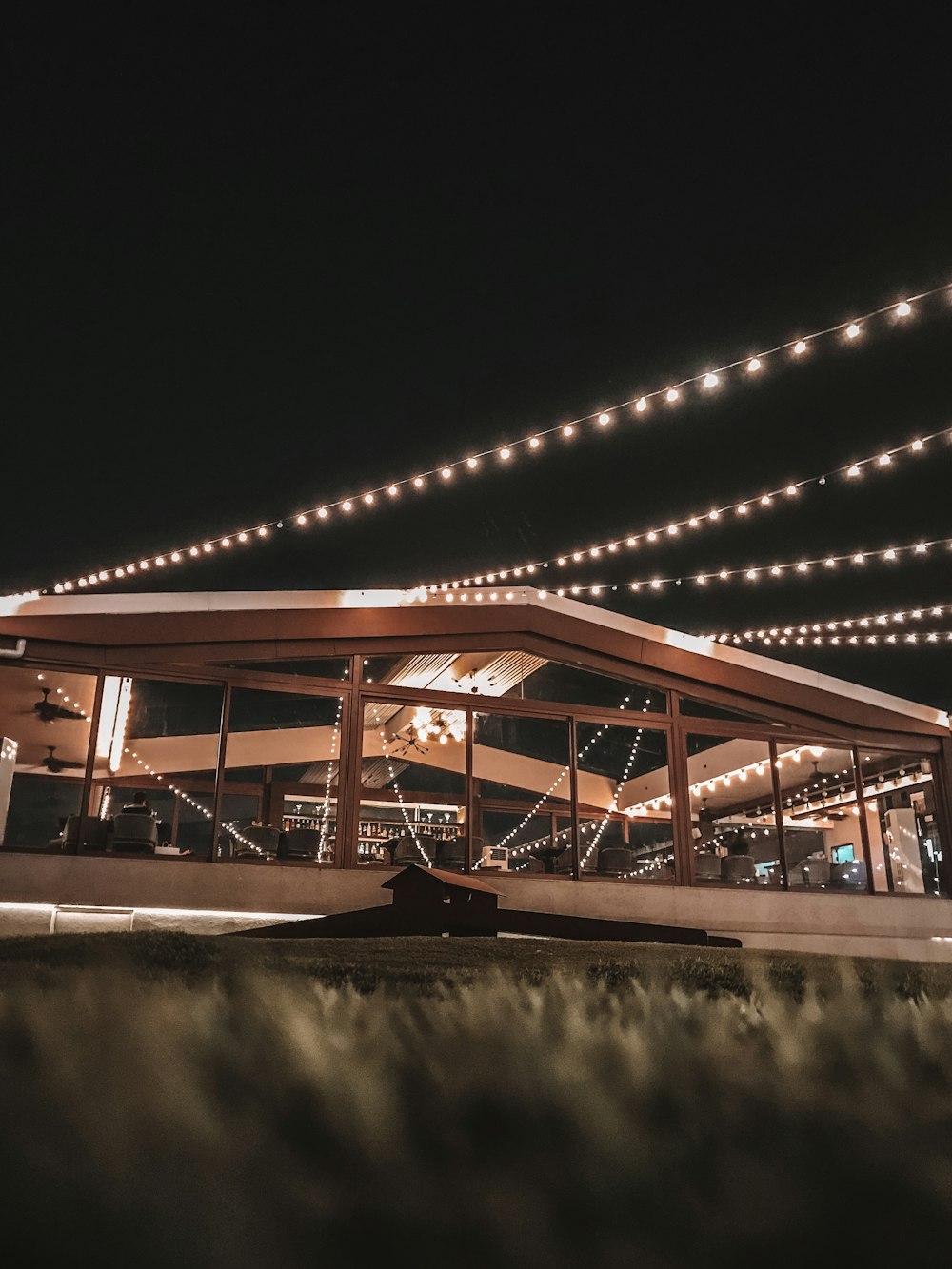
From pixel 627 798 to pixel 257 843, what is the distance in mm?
4269

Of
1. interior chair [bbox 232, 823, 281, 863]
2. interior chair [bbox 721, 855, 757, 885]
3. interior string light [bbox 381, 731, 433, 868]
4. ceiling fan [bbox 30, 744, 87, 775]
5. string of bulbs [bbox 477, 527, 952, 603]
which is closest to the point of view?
interior chair [bbox 232, 823, 281, 863]

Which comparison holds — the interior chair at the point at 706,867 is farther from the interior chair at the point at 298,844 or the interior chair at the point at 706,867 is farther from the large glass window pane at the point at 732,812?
the interior chair at the point at 298,844

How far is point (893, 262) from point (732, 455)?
5.45m

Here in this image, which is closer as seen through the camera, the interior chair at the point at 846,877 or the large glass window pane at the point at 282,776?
the large glass window pane at the point at 282,776

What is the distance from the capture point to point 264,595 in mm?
9547

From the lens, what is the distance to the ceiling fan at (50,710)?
10266mm

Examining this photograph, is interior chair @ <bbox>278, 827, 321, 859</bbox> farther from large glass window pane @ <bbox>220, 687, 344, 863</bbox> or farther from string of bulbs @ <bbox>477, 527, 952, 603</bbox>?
string of bulbs @ <bbox>477, 527, 952, 603</bbox>

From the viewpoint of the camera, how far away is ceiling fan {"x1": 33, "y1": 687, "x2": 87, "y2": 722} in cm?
1027

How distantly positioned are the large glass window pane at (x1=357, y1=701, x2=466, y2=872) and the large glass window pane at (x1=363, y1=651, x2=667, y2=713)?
295mm

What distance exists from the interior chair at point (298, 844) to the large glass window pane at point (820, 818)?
17.3 feet

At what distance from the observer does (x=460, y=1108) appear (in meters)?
0.62

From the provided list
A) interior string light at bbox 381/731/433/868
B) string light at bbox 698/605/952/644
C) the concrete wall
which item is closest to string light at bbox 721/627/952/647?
string light at bbox 698/605/952/644

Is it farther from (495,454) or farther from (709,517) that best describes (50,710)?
(709,517)

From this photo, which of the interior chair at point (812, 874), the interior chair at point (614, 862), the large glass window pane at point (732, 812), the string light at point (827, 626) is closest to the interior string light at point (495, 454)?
the string light at point (827, 626)
